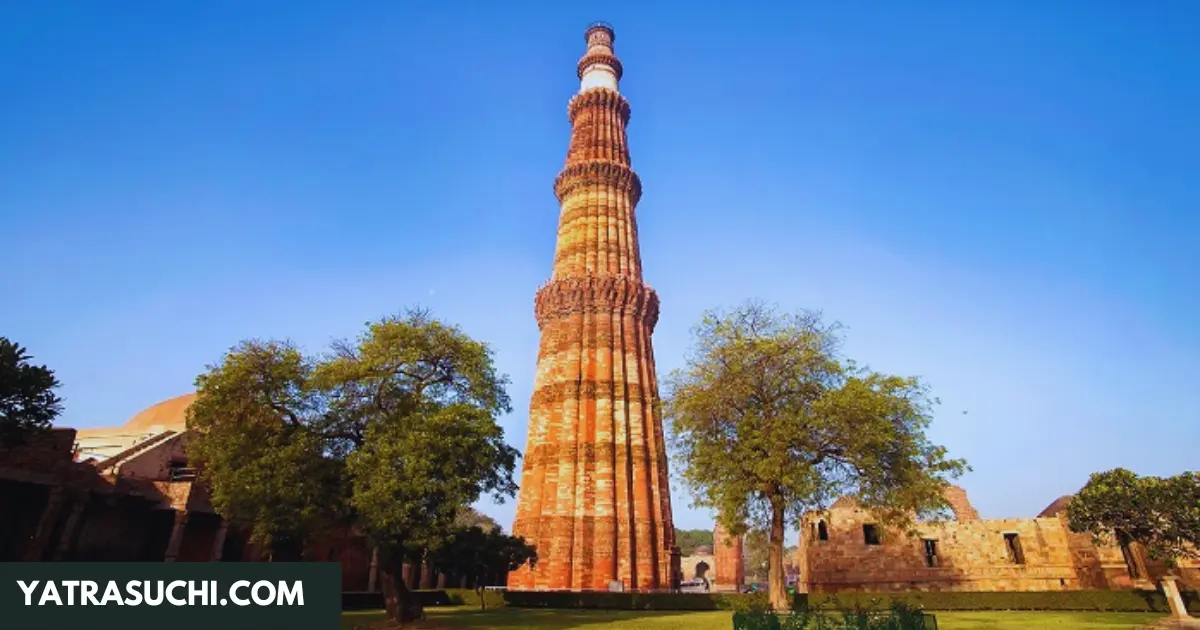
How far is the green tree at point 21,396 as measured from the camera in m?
20.1

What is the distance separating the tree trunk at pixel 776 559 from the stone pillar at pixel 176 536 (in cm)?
2362

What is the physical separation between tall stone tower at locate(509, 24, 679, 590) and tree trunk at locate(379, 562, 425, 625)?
11532 mm

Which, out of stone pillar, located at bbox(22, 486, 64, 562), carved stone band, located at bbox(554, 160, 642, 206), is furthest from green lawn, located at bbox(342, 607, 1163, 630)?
carved stone band, located at bbox(554, 160, 642, 206)

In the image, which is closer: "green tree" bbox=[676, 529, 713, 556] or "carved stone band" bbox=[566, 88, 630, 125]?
"carved stone band" bbox=[566, 88, 630, 125]

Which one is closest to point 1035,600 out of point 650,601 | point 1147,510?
point 1147,510

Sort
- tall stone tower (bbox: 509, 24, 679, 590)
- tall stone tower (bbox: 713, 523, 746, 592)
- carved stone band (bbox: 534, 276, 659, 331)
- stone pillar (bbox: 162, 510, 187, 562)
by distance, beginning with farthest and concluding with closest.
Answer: tall stone tower (bbox: 713, 523, 746, 592) < carved stone band (bbox: 534, 276, 659, 331) < tall stone tower (bbox: 509, 24, 679, 590) < stone pillar (bbox: 162, 510, 187, 562)

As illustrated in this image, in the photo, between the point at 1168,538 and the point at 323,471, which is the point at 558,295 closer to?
the point at 323,471

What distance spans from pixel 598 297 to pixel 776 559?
2026 cm

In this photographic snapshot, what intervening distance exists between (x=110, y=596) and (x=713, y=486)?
682 inches

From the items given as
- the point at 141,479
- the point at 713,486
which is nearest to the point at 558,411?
the point at 713,486

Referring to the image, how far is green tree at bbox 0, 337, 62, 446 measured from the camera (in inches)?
793

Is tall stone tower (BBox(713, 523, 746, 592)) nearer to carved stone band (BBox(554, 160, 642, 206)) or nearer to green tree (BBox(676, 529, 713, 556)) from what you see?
carved stone band (BBox(554, 160, 642, 206))

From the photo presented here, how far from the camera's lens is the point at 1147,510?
28.4 metres

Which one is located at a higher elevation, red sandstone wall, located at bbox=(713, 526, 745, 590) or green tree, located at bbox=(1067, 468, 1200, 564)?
green tree, located at bbox=(1067, 468, 1200, 564)
